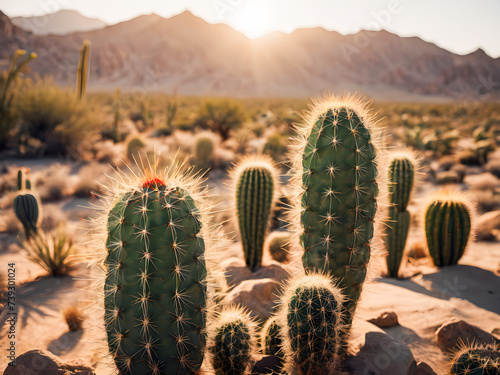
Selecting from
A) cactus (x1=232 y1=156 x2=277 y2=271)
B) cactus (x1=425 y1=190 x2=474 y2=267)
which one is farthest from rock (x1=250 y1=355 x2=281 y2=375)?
cactus (x1=425 y1=190 x2=474 y2=267)

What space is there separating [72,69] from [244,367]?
69431 millimetres

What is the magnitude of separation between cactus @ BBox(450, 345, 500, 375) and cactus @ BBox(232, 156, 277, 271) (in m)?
3.14

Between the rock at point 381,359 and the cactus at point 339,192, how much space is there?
18.2 inches

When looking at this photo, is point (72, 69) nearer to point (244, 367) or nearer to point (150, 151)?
point (150, 151)

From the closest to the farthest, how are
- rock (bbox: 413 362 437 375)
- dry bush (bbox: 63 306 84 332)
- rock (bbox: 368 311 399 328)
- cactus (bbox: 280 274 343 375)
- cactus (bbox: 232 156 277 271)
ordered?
cactus (bbox: 280 274 343 375)
rock (bbox: 413 362 437 375)
rock (bbox: 368 311 399 328)
dry bush (bbox: 63 306 84 332)
cactus (bbox: 232 156 277 271)

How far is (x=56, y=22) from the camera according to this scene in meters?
112

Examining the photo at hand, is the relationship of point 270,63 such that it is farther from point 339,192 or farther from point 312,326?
point 312,326

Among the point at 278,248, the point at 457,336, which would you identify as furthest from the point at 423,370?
the point at 278,248

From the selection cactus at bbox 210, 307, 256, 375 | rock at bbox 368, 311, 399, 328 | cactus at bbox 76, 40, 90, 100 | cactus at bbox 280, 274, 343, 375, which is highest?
cactus at bbox 76, 40, 90, 100

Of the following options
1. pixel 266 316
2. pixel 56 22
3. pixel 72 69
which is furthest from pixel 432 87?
pixel 56 22

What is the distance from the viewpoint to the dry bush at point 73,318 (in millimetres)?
4801

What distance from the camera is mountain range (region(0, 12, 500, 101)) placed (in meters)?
70.6

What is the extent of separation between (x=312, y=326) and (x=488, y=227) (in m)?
7.07

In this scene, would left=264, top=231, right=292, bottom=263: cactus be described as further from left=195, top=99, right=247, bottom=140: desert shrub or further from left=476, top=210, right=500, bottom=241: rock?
left=195, top=99, right=247, bottom=140: desert shrub
